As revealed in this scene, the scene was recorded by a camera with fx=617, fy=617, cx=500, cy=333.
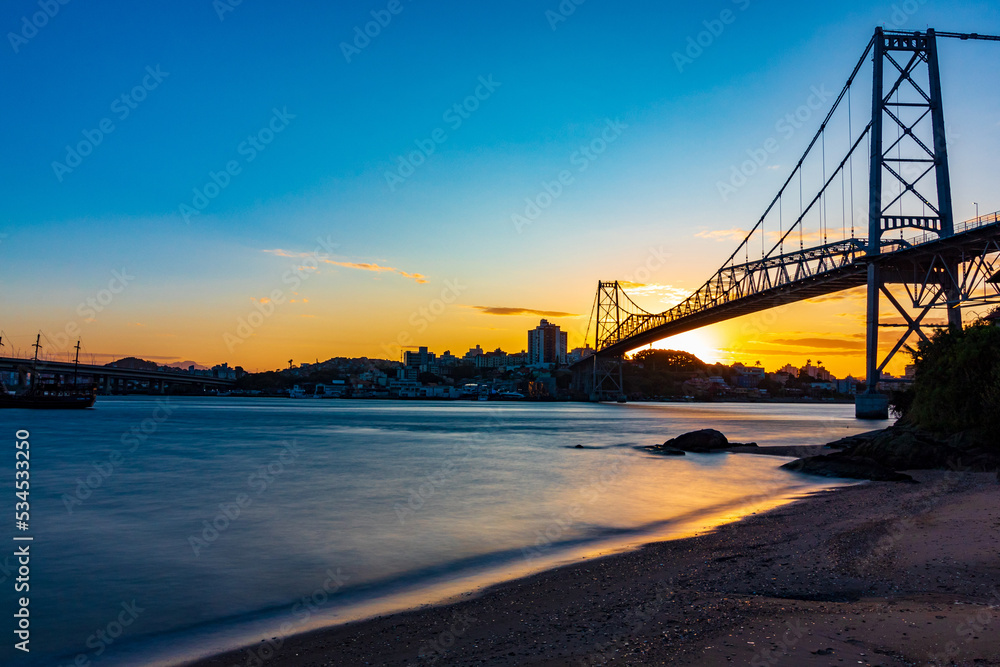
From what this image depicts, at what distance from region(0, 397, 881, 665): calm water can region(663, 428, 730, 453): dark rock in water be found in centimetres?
163

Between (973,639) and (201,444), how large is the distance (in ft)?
107

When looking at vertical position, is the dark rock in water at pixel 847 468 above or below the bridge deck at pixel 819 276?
below

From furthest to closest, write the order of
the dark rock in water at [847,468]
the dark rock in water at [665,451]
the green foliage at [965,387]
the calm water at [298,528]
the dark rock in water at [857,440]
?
the dark rock in water at [665,451], the dark rock in water at [857,440], the green foliage at [965,387], the dark rock in water at [847,468], the calm water at [298,528]

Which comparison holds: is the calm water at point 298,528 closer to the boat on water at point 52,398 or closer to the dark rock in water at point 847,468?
the dark rock in water at point 847,468

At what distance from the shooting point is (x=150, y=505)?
13.7 m

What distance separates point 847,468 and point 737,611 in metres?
12.9

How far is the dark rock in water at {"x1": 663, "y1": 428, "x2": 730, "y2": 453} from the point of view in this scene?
24.2 m

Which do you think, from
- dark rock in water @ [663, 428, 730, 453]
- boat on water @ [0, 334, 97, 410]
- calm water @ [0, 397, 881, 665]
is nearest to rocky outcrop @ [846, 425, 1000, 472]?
calm water @ [0, 397, 881, 665]

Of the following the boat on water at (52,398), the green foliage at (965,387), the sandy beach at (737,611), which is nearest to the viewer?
the sandy beach at (737,611)

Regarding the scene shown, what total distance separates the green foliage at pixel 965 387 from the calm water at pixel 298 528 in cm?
476

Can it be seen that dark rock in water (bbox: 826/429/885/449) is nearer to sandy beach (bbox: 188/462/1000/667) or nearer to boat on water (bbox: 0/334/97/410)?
sandy beach (bbox: 188/462/1000/667)

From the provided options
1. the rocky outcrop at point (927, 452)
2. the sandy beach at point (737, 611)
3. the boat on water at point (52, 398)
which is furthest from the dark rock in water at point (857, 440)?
the boat on water at point (52, 398)

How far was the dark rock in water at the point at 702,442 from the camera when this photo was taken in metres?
24.2

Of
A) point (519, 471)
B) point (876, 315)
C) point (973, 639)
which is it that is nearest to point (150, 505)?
point (519, 471)
